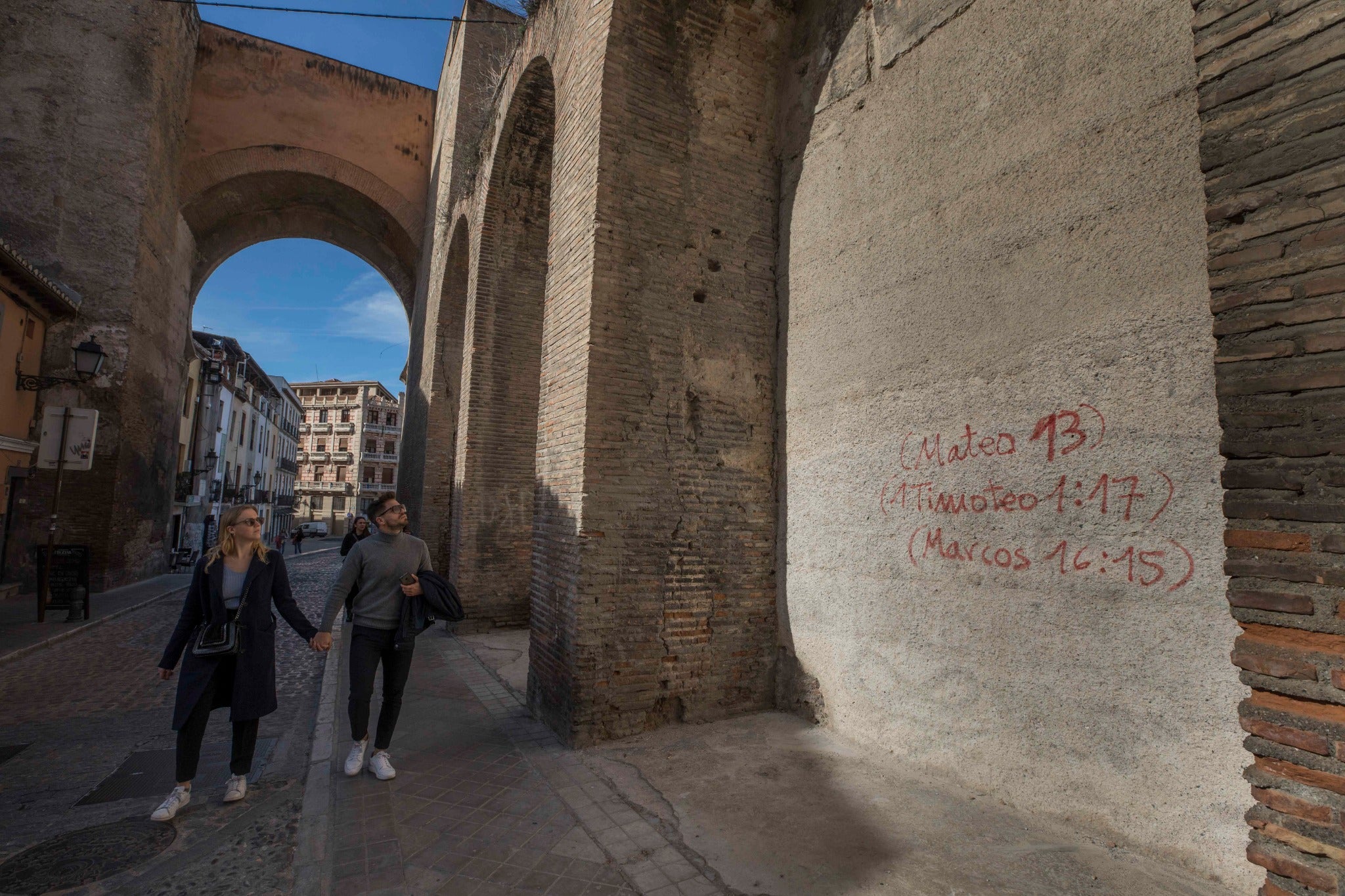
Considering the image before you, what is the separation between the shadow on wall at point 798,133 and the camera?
193 inches

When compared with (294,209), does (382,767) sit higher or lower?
lower

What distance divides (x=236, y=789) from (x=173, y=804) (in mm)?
277

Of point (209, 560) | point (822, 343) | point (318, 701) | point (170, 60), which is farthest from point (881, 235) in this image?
point (170, 60)

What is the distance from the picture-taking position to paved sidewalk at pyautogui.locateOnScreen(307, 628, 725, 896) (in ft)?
9.33

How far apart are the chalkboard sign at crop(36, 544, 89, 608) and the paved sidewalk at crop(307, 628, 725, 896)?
23.2 feet

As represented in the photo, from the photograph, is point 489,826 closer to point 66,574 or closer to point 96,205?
point 66,574

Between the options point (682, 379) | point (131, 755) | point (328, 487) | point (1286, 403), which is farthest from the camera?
point (328, 487)

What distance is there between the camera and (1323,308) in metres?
1.99

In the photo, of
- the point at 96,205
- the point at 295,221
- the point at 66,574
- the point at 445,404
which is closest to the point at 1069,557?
the point at 445,404

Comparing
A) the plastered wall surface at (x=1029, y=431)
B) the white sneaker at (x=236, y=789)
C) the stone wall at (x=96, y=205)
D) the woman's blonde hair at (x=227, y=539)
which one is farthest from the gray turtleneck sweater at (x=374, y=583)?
the stone wall at (x=96, y=205)

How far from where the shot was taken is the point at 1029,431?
3.52 metres

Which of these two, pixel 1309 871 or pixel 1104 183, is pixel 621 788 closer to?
pixel 1309 871

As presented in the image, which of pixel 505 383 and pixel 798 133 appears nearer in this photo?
pixel 798 133

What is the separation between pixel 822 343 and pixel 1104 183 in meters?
2.00
